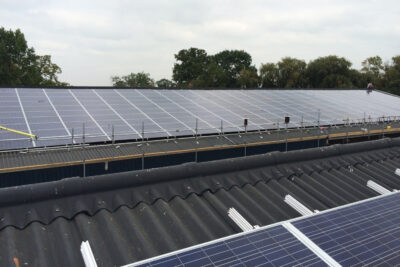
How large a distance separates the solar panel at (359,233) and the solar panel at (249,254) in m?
0.37

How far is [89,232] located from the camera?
467 cm

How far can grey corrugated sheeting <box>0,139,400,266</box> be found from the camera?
4.41 m

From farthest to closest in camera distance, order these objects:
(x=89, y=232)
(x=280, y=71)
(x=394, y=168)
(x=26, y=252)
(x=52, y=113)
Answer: (x=280, y=71) < (x=52, y=113) < (x=394, y=168) < (x=89, y=232) < (x=26, y=252)

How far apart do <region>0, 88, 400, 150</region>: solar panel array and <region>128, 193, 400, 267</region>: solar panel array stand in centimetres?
1032

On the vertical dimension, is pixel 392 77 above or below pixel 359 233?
above

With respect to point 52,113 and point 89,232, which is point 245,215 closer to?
point 89,232

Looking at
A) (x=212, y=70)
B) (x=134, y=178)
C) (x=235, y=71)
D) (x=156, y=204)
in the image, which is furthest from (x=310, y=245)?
(x=235, y=71)

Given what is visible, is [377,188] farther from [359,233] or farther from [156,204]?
[156,204]

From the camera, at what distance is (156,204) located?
224 inches

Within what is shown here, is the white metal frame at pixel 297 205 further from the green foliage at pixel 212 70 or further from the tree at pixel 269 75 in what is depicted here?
the tree at pixel 269 75

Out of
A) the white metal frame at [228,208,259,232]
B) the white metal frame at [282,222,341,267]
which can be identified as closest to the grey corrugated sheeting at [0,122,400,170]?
the white metal frame at [228,208,259,232]

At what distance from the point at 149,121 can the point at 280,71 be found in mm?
51544

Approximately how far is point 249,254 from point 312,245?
36.7 inches

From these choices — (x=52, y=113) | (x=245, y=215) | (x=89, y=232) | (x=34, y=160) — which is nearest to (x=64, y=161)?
(x=34, y=160)
